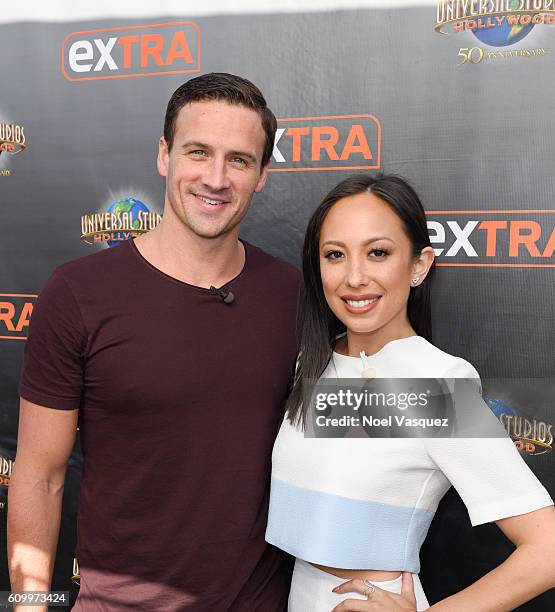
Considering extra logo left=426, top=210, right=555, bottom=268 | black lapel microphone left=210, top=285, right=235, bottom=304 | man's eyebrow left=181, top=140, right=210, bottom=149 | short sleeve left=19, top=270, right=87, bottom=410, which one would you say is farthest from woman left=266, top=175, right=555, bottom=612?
extra logo left=426, top=210, right=555, bottom=268

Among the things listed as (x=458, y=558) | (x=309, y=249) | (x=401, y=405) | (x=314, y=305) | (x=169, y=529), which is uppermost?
(x=309, y=249)

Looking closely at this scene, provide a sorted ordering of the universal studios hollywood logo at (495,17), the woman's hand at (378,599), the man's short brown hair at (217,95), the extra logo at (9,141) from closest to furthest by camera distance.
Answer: the woman's hand at (378,599) → the man's short brown hair at (217,95) → the universal studios hollywood logo at (495,17) → the extra logo at (9,141)

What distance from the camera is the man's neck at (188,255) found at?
4.92 ft

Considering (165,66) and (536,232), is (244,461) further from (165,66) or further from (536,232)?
(165,66)

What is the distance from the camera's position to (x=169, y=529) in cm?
142

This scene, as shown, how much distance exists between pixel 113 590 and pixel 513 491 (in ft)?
2.91

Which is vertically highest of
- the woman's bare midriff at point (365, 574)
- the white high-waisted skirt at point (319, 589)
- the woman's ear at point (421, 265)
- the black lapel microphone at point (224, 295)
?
the woman's ear at point (421, 265)

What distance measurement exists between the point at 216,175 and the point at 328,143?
2.40 feet

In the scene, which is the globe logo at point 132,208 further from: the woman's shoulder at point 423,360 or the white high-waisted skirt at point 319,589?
the white high-waisted skirt at point 319,589

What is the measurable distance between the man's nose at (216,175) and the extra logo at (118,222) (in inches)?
32.0

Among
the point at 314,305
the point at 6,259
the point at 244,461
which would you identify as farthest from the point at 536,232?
the point at 6,259

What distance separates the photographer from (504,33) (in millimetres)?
1931

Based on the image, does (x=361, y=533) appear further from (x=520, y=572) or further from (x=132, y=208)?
Answer: (x=132, y=208)

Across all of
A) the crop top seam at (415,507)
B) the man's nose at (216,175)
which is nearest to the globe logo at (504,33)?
the man's nose at (216,175)
